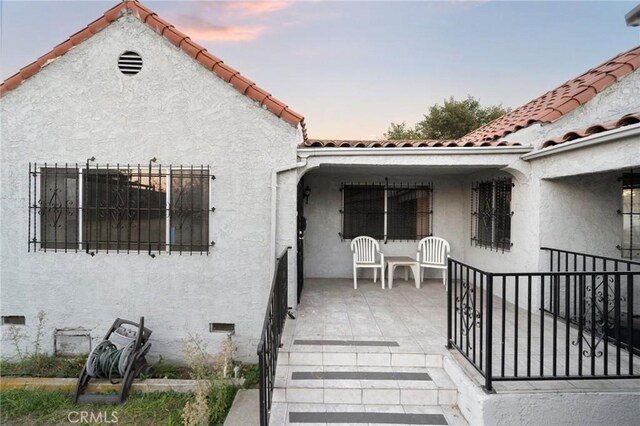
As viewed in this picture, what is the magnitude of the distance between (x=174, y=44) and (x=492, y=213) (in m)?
6.49

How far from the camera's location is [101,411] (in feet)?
14.0

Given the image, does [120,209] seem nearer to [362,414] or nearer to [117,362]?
[117,362]

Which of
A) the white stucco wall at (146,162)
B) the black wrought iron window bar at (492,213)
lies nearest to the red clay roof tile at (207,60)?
the white stucco wall at (146,162)

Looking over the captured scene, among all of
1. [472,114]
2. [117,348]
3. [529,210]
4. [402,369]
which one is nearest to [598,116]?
[529,210]

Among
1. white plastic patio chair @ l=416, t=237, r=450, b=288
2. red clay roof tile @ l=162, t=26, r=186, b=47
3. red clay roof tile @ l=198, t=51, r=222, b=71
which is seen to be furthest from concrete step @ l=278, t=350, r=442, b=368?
red clay roof tile @ l=162, t=26, r=186, b=47

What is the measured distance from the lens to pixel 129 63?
5297 mm

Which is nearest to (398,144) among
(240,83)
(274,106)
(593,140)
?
(274,106)

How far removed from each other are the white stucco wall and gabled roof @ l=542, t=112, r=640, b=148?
3839mm

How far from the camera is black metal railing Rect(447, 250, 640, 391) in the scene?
9.85ft

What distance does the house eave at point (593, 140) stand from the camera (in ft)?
11.5

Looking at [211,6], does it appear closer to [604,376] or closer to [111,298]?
[111,298]

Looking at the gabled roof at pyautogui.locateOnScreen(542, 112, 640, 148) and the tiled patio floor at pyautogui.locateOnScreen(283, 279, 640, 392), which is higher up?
the gabled roof at pyautogui.locateOnScreen(542, 112, 640, 148)

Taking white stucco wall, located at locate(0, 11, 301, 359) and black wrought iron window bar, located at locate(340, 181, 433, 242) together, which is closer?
white stucco wall, located at locate(0, 11, 301, 359)

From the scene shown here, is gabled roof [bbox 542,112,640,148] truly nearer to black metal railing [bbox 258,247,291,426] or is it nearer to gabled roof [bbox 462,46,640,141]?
gabled roof [bbox 462,46,640,141]
